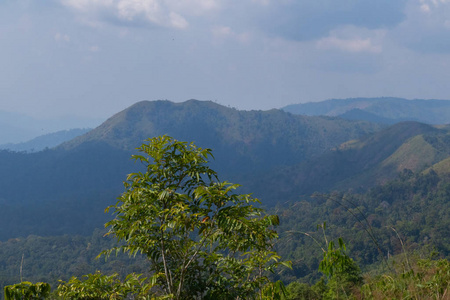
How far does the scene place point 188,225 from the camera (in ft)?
18.5

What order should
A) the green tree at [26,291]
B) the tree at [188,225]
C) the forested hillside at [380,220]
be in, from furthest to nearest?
the forested hillside at [380,220] → the tree at [188,225] → the green tree at [26,291]

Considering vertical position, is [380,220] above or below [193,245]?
below

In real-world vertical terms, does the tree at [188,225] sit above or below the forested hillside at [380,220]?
above

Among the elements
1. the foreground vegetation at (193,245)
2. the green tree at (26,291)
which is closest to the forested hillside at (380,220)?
the foreground vegetation at (193,245)

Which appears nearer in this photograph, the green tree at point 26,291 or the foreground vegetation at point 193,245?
the green tree at point 26,291

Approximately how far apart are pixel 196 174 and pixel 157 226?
2.95 feet

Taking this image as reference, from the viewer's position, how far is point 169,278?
6102 millimetres

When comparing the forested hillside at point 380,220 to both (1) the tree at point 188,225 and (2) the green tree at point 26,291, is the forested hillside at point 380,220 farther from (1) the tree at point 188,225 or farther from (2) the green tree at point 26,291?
(2) the green tree at point 26,291

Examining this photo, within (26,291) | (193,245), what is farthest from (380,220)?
(26,291)

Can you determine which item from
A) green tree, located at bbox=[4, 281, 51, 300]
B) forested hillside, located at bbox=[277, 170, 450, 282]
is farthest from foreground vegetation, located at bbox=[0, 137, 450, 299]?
forested hillside, located at bbox=[277, 170, 450, 282]

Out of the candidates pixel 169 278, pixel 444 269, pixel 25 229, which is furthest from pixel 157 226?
pixel 25 229

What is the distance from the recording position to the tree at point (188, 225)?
5.64 meters

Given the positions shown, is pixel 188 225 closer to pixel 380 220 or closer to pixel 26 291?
pixel 26 291

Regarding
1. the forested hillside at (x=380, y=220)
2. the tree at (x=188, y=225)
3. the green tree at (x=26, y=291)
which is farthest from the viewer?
the forested hillside at (x=380, y=220)
